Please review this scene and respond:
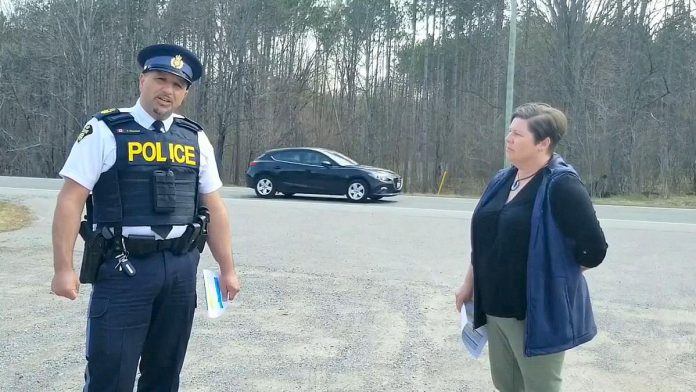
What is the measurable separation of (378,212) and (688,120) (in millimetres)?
17699

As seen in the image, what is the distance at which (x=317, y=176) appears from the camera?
55.7 feet

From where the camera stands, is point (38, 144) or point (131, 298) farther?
point (38, 144)

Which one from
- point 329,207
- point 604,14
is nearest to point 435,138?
point 604,14

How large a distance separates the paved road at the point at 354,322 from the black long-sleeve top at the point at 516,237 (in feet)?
4.44

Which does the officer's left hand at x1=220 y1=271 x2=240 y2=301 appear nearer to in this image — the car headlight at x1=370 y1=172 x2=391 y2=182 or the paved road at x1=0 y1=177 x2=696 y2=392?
the paved road at x1=0 y1=177 x2=696 y2=392

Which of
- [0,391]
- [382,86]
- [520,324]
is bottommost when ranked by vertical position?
[0,391]

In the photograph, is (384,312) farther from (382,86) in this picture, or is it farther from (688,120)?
(382,86)

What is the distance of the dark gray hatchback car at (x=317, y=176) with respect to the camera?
16531mm

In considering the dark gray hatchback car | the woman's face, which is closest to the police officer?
the woman's face

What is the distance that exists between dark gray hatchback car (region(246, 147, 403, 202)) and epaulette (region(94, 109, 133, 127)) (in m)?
13.8

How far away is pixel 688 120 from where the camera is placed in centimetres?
2438

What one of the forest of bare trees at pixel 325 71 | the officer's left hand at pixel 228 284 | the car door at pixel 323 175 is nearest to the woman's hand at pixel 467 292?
the officer's left hand at pixel 228 284

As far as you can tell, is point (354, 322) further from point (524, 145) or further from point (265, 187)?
point (265, 187)

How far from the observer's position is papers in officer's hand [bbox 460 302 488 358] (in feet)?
9.74
